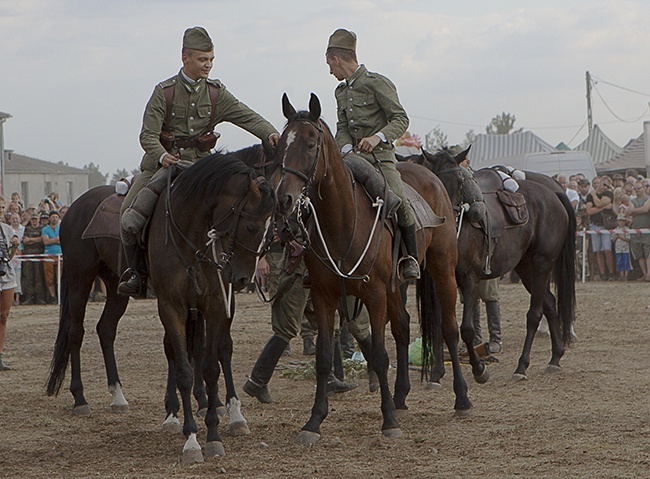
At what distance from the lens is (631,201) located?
21.2m

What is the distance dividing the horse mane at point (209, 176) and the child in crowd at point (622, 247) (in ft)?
50.5

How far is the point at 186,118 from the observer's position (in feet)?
25.8

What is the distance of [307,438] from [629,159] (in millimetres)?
31390

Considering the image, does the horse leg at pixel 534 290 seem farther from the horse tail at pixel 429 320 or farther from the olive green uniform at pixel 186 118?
the olive green uniform at pixel 186 118

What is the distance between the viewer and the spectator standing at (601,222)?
2162 cm

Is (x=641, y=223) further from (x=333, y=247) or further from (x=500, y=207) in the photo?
(x=333, y=247)

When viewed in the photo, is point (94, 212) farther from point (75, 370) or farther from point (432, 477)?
point (432, 477)

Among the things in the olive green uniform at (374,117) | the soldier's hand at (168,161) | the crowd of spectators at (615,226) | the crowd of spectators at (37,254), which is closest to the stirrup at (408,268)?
the olive green uniform at (374,117)

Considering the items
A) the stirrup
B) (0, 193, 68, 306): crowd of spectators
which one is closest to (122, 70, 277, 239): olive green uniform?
the stirrup

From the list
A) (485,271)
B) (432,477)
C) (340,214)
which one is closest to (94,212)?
(340,214)

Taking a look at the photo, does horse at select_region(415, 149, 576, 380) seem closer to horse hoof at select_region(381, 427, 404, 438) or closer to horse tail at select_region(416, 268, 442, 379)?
horse tail at select_region(416, 268, 442, 379)

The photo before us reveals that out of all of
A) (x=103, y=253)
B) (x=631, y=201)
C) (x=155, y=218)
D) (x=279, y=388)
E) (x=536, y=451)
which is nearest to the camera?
(x=536, y=451)

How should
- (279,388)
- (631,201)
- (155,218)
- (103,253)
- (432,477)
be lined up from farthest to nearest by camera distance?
1. (631,201)
2. (279,388)
3. (103,253)
4. (155,218)
5. (432,477)

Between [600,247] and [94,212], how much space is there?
48.2 ft
